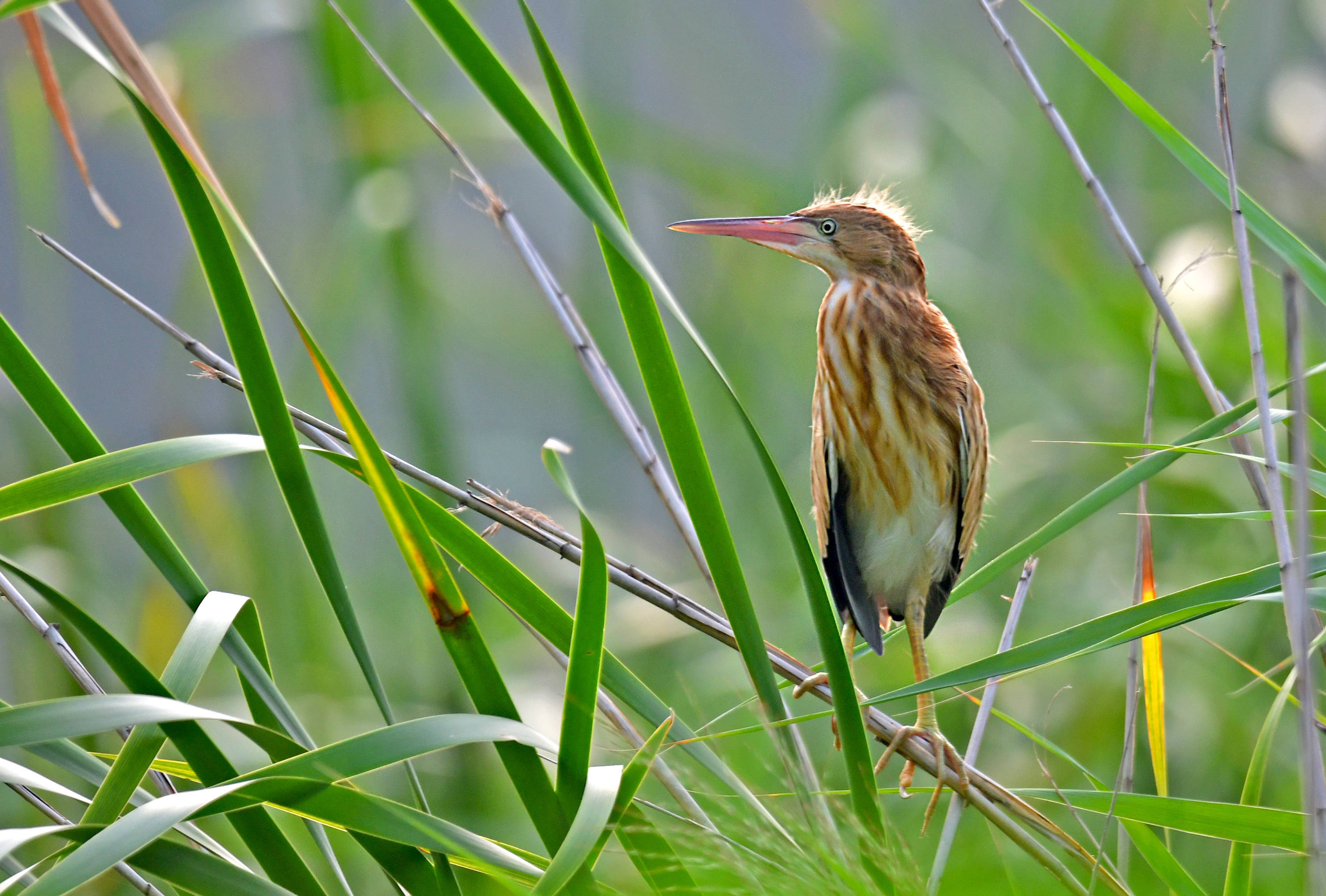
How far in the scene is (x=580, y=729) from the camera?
70cm

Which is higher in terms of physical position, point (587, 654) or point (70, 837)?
point (587, 654)

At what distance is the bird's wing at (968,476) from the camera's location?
54.4 inches

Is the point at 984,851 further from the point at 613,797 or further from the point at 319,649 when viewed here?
the point at 319,649

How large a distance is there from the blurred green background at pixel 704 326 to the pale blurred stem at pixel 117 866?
54 cm

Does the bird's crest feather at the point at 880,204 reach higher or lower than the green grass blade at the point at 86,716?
higher

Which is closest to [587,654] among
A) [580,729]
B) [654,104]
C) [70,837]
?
[580,729]

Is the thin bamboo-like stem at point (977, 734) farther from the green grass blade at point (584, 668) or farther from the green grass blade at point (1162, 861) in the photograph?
the green grass blade at point (584, 668)

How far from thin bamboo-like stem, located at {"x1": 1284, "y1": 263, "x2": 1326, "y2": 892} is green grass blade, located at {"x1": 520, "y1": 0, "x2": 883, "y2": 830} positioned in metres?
0.26

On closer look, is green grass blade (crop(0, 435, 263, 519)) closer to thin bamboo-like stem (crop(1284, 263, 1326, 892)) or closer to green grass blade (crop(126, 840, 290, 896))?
green grass blade (crop(126, 840, 290, 896))

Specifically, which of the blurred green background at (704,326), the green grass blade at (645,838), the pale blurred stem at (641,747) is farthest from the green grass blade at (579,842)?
the blurred green background at (704,326)

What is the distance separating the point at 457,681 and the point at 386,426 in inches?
63.1

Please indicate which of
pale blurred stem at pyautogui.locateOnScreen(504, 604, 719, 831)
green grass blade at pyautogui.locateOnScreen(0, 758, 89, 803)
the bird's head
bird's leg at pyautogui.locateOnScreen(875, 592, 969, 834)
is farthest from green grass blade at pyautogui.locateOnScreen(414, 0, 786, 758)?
the bird's head

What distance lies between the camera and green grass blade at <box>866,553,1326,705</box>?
0.75 metres

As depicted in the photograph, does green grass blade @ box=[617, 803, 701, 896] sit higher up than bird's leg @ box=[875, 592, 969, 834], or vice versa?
green grass blade @ box=[617, 803, 701, 896]
